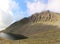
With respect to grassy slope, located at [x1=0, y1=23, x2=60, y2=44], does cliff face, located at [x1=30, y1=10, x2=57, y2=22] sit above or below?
above

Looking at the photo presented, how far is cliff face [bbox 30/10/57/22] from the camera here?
166 meters

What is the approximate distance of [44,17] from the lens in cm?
17362

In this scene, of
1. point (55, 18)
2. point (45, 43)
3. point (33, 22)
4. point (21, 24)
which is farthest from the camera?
point (21, 24)

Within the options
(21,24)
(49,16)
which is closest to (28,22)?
(21,24)

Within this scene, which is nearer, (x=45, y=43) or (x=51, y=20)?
(x=45, y=43)

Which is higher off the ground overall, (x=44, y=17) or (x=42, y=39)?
(x=44, y=17)

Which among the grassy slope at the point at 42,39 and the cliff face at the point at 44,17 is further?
the cliff face at the point at 44,17

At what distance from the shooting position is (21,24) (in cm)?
19050

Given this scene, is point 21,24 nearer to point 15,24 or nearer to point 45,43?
point 15,24

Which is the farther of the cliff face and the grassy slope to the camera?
the cliff face

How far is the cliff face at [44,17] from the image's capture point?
166 m

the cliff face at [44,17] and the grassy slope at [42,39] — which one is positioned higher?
the cliff face at [44,17]

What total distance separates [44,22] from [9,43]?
103 meters

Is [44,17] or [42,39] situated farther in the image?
[44,17]
